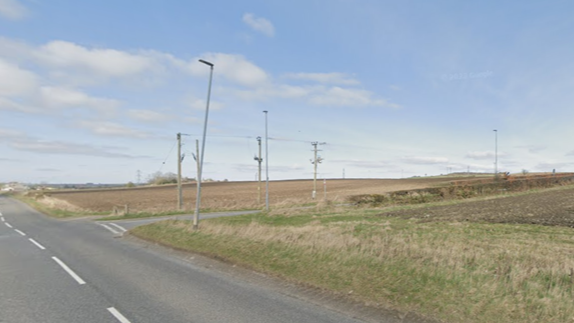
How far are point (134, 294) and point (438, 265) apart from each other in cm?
724

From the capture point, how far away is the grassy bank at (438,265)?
607cm

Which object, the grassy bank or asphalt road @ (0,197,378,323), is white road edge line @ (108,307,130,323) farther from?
the grassy bank

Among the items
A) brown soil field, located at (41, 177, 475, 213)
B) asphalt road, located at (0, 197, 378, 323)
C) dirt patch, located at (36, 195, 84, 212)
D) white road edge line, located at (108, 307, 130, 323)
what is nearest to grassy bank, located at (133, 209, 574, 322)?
asphalt road, located at (0, 197, 378, 323)

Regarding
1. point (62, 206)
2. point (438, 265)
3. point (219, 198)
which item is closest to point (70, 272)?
point (438, 265)

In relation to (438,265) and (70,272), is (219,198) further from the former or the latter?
(438,265)

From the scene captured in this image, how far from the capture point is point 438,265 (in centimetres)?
798

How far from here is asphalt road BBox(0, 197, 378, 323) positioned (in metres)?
6.46

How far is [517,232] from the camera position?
12641 millimetres

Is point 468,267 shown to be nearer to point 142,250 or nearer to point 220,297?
point 220,297

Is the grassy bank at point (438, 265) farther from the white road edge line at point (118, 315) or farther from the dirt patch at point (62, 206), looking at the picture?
the dirt patch at point (62, 206)

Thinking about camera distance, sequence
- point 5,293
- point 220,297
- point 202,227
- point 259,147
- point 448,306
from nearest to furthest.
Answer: point 448,306
point 220,297
point 5,293
point 202,227
point 259,147

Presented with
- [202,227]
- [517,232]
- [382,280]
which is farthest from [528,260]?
[202,227]

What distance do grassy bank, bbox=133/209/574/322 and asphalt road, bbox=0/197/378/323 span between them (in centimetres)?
139

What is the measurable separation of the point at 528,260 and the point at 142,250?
13.2 meters
